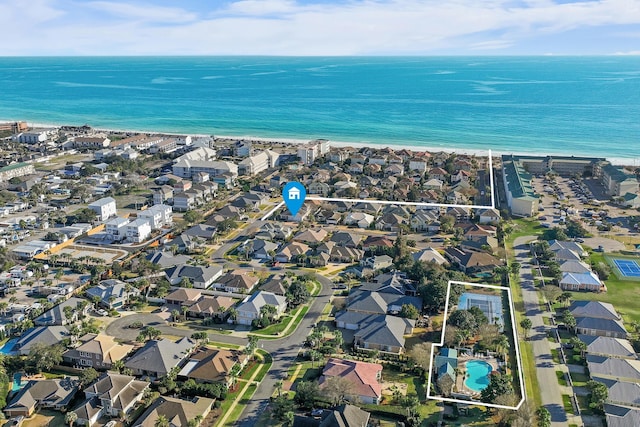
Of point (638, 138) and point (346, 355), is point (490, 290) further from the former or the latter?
point (638, 138)

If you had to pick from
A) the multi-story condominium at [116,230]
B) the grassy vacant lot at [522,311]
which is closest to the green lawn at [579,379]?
the grassy vacant lot at [522,311]

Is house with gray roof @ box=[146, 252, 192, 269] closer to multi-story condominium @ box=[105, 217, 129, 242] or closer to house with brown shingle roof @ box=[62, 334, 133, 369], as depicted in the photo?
multi-story condominium @ box=[105, 217, 129, 242]

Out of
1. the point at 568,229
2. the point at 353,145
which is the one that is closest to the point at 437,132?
the point at 353,145

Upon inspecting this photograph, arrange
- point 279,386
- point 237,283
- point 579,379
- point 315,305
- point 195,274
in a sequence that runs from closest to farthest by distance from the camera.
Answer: point 279,386, point 579,379, point 315,305, point 237,283, point 195,274

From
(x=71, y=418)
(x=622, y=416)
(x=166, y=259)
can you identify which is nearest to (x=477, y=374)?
(x=622, y=416)

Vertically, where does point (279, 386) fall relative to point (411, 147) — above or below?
below

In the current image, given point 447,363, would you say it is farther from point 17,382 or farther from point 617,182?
point 617,182
